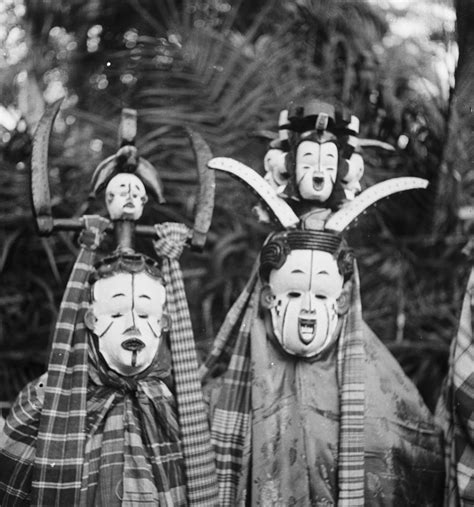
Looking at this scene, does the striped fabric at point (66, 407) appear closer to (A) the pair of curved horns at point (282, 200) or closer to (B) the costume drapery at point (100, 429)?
(B) the costume drapery at point (100, 429)

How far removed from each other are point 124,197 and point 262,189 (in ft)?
1.23

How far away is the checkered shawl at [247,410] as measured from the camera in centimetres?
226

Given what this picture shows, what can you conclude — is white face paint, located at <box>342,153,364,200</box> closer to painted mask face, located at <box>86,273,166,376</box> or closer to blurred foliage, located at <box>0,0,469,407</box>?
painted mask face, located at <box>86,273,166,376</box>

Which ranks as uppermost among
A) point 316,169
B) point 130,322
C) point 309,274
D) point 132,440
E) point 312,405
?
point 316,169

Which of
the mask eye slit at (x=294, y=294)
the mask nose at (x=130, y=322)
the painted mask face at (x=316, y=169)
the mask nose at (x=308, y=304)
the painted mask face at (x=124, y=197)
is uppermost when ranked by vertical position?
the painted mask face at (x=316, y=169)

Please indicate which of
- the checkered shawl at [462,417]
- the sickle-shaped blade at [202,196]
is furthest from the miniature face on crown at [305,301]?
the checkered shawl at [462,417]

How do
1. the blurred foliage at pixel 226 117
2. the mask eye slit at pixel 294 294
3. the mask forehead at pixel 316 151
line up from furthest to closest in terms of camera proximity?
the blurred foliage at pixel 226 117 → the mask forehead at pixel 316 151 → the mask eye slit at pixel 294 294

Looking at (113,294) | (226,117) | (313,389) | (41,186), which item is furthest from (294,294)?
(226,117)

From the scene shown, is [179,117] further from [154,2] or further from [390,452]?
[390,452]

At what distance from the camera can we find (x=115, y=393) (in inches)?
88.9

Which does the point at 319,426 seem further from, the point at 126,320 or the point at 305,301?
the point at 126,320

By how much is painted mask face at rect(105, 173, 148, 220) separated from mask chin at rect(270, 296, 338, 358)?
460mm

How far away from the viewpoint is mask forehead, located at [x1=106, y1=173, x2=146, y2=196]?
2346 millimetres

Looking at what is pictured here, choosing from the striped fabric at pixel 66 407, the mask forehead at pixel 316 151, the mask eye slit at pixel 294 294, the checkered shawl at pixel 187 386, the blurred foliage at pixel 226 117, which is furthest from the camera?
the blurred foliage at pixel 226 117
